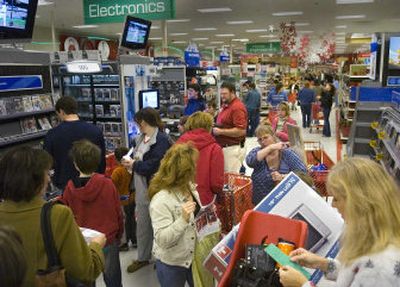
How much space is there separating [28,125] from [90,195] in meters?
3.17

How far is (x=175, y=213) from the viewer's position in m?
2.62

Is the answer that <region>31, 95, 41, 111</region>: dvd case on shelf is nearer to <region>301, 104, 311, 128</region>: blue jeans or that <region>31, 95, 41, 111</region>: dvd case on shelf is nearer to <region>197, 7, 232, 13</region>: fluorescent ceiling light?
<region>197, 7, 232, 13</region>: fluorescent ceiling light

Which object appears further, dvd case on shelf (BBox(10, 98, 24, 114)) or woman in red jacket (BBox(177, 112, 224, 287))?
dvd case on shelf (BBox(10, 98, 24, 114))

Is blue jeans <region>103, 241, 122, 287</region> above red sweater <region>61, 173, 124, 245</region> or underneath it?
underneath

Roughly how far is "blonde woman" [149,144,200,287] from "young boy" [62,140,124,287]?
418 mm

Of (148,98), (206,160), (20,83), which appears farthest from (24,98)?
(206,160)

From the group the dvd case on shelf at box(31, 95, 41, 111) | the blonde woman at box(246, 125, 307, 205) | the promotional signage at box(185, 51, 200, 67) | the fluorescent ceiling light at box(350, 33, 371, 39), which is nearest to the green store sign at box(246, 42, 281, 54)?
the fluorescent ceiling light at box(350, 33, 371, 39)

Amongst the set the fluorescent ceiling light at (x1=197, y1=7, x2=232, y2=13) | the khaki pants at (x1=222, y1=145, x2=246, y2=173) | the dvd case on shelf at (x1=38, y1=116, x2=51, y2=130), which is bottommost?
the khaki pants at (x1=222, y1=145, x2=246, y2=173)

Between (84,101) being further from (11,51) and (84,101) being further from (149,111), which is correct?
(149,111)

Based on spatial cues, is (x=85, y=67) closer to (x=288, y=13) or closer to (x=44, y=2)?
(x=44, y=2)

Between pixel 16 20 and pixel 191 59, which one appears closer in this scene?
pixel 16 20

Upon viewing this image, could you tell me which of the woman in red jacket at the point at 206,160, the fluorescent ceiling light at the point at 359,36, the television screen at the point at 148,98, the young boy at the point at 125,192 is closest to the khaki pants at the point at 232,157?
the young boy at the point at 125,192

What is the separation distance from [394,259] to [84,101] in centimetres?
677

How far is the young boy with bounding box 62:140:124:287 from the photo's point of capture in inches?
112
